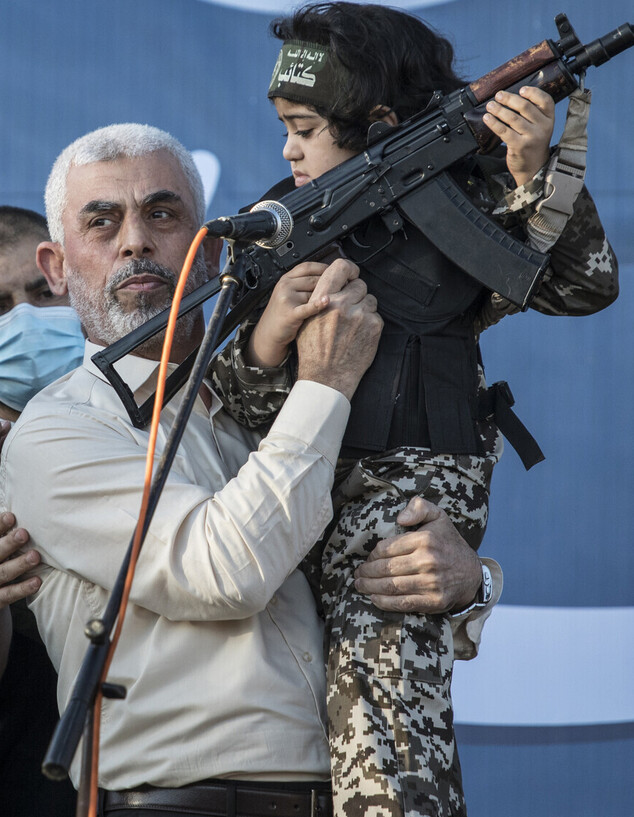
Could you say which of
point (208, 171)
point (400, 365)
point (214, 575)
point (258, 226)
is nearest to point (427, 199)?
point (400, 365)

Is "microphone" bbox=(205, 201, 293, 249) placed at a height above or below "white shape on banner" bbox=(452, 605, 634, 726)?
above

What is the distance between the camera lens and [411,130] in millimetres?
2064

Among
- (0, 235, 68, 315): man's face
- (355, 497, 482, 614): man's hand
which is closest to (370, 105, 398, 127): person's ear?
(355, 497, 482, 614): man's hand

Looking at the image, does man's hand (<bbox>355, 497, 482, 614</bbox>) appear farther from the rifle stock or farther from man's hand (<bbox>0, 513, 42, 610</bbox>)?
man's hand (<bbox>0, 513, 42, 610</bbox>)

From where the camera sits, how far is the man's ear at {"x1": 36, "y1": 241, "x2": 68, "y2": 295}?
8.12ft

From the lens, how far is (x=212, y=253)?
2566 mm

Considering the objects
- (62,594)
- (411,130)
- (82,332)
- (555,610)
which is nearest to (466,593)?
(62,594)

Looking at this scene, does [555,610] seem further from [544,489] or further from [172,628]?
[172,628]

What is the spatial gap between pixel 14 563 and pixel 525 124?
1.21 m

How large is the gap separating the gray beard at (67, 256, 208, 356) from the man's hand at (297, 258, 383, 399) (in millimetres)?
375

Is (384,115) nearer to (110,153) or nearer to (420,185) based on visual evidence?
(420,185)

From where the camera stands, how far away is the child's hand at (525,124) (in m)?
1.87

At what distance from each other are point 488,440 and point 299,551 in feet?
1.64

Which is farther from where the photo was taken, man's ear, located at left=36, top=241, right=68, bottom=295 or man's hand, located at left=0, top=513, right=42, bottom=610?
man's ear, located at left=36, top=241, right=68, bottom=295
